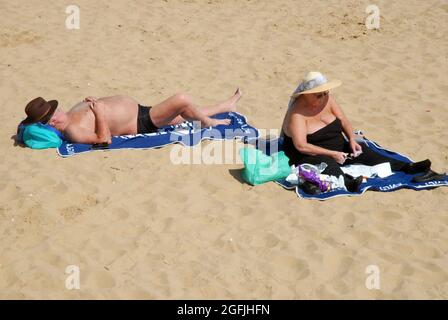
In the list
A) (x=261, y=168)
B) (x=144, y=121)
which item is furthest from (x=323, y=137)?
(x=144, y=121)

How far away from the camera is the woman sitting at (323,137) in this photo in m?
5.09

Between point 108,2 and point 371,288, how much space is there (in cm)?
834

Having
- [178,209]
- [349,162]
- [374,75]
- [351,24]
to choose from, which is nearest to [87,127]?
[178,209]

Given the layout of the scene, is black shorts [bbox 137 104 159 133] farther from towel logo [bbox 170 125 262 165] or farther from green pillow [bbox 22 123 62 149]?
green pillow [bbox 22 123 62 149]

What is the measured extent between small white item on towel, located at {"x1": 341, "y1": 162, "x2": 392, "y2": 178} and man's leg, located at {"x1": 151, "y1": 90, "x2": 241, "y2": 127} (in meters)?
1.67

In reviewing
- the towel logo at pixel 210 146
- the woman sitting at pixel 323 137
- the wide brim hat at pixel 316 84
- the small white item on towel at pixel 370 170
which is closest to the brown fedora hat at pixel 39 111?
the towel logo at pixel 210 146

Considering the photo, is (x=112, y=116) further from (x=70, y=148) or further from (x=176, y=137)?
(x=176, y=137)

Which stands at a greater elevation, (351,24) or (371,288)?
(351,24)

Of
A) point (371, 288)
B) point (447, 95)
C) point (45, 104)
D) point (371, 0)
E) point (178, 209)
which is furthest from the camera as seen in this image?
point (371, 0)

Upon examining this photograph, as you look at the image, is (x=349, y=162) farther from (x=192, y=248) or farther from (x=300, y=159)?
(x=192, y=248)

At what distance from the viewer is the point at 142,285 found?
3.96 metres

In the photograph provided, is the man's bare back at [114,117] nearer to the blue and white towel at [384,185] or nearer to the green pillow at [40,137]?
the green pillow at [40,137]

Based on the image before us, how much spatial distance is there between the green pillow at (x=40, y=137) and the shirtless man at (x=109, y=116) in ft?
0.23

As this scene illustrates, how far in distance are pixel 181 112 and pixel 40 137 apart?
150 cm
